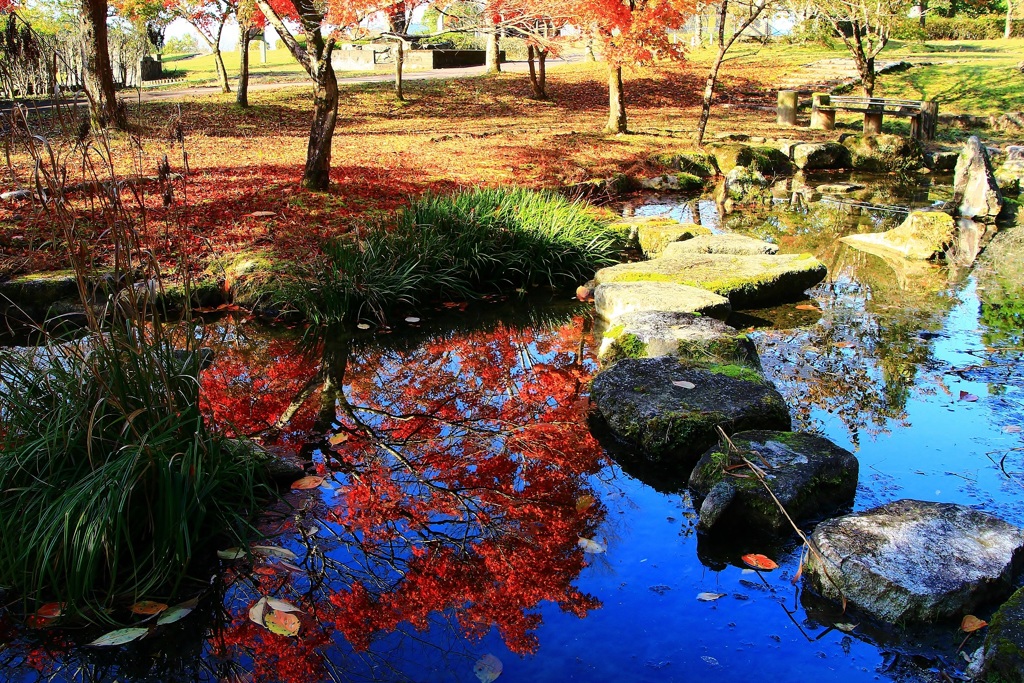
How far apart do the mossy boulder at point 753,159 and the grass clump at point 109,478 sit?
11988 mm

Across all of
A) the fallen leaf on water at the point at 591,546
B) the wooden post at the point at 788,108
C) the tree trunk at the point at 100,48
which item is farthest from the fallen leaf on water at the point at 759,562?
the wooden post at the point at 788,108

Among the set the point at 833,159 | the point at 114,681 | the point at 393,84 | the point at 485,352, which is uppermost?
the point at 393,84

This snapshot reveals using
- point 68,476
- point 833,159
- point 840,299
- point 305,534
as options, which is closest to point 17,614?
point 68,476

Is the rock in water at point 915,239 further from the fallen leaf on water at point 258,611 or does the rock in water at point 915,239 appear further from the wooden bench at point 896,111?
the fallen leaf on water at point 258,611

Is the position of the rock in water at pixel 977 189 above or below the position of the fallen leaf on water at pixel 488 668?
above

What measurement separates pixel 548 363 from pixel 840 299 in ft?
10.1

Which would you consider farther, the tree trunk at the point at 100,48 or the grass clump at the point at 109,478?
the tree trunk at the point at 100,48

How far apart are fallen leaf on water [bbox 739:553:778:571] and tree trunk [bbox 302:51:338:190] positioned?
25.3ft

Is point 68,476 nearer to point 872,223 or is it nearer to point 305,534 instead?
point 305,534

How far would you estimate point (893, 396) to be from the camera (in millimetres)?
5520

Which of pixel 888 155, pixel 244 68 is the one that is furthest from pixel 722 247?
pixel 244 68

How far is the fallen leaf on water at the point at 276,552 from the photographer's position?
384 centimetres

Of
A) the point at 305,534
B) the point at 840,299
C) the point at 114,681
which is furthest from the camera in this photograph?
the point at 840,299

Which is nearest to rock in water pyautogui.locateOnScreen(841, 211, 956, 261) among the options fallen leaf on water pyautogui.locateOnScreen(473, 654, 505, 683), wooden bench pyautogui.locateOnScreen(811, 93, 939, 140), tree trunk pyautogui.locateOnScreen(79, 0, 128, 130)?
wooden bench pyautogui.locateOnScreen(811, 93, 939, 140)
